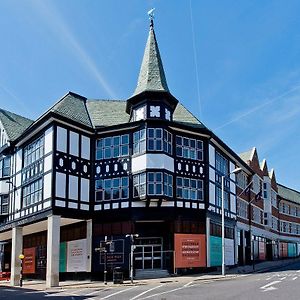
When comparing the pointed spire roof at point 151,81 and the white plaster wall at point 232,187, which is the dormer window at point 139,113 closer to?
the pointed spire roof at point 151,81

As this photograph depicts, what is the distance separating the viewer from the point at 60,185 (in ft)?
119

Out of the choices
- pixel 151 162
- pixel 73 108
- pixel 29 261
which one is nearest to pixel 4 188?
pixel 29 261

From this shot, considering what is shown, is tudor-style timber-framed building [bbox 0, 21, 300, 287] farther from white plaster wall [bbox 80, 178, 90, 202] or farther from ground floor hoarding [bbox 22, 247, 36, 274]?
ground floor hoarding [bbox 22, 247, 36, 274]

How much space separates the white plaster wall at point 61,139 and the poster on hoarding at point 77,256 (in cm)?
800

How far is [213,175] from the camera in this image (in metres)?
42.5

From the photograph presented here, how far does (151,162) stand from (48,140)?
815 cm

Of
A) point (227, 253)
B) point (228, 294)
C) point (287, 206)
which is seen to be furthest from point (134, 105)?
point (287, 206)

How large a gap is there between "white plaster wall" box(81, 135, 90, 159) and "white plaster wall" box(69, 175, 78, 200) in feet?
7.38

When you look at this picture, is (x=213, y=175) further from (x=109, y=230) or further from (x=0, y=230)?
(x=0, y=230)

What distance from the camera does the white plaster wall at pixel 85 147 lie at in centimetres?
3912

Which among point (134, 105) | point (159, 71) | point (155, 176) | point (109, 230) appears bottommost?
point (109, 230)

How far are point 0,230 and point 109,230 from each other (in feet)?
43.8

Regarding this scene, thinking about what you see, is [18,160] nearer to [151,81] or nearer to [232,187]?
[151,81]

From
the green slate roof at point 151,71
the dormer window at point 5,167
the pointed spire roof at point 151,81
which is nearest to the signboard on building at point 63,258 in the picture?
the dormer window at point 5,167
